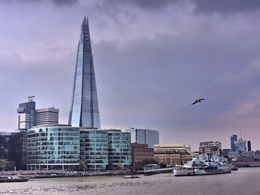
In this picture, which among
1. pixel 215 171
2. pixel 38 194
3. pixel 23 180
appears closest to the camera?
pixel 38 194

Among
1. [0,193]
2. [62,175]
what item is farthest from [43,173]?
[0,193]

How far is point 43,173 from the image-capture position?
610 feet

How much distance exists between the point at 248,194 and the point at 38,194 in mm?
39439

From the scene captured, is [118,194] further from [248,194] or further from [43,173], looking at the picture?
[43,173]

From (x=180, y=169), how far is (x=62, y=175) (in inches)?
1798

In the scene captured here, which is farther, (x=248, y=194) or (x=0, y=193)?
(x=0, y=193)

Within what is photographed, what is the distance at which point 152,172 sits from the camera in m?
198

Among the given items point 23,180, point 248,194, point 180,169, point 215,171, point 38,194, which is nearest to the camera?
point 248,194

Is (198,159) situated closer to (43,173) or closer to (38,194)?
Result: (43,173)

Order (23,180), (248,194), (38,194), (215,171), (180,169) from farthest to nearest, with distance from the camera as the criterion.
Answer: (215,171)
(180,169)
(23,180)
(38,194)
(248,194)

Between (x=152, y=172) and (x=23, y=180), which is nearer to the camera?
(x=23, y=180)

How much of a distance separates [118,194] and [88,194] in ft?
18.5

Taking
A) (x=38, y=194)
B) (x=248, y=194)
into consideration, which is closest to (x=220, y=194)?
(x=248, y=194)

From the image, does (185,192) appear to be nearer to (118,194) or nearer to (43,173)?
(118,194)
